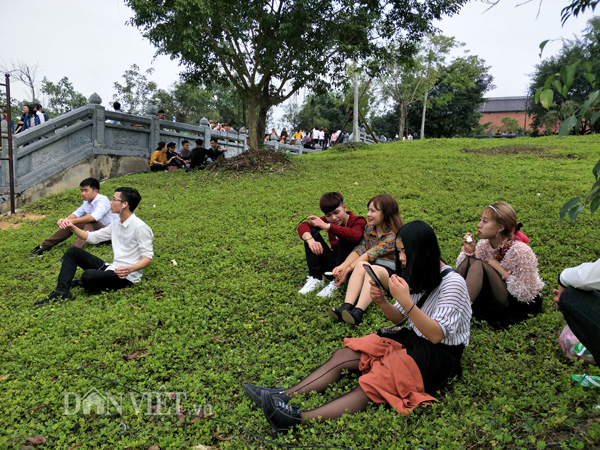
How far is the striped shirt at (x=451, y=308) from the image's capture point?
9.12 feet

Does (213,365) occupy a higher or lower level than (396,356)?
lower

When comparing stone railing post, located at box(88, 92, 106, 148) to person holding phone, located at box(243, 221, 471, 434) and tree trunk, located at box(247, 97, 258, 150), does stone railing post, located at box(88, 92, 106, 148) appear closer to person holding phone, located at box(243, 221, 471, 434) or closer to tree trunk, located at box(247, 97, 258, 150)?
tree trunk, located at box(247, 97, 258, 150)

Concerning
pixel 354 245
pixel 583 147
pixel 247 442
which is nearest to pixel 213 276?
pixel 354 245

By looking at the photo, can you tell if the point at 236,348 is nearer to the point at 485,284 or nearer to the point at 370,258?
the point at 370,258

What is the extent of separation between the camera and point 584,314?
89.6 inches

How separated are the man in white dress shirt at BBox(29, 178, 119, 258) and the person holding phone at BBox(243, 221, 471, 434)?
15.6ft

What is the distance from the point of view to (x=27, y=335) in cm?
409

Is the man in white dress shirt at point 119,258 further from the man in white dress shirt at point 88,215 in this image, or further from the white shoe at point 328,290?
the white shoe at point 328,290

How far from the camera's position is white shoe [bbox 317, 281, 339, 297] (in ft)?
15.5

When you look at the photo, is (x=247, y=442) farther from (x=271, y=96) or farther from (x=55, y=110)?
(x=55, y=110)

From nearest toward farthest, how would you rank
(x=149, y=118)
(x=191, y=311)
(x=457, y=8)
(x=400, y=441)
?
(x=400, y=441)
(x=191, y=311)
(x=457, y=8)
(x=149, y=118)

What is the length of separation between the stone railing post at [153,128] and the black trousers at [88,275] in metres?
9.58

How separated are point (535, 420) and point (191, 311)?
3231 millimetres

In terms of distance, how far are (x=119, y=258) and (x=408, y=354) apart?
146 inches
